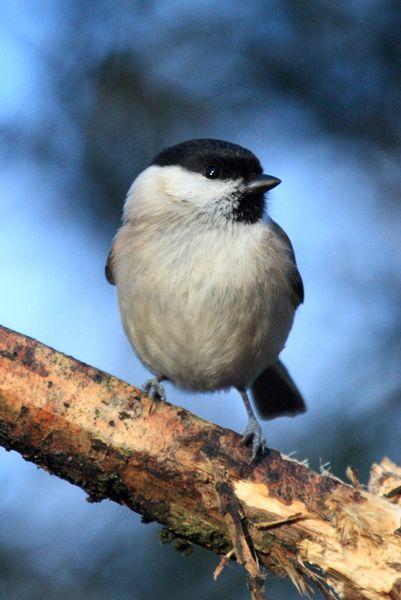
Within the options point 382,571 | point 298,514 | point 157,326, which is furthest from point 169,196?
point 382,571

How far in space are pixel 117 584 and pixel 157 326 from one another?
1.49 meters

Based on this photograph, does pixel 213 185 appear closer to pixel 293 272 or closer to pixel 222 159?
pixel 222 159

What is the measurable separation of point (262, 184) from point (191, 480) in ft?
4.79

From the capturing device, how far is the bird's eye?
11.9 ft

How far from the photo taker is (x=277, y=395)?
15.1 ft

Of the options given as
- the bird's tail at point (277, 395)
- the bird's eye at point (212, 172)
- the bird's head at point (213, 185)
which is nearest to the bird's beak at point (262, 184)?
the bird's head at point (213, 185)

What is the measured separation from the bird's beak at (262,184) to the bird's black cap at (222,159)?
1.4 inches

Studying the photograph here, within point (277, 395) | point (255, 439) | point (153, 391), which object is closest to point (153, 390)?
point (153, 391)

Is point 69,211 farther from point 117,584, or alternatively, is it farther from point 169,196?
point 117,584

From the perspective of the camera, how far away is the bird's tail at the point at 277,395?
14.8ft

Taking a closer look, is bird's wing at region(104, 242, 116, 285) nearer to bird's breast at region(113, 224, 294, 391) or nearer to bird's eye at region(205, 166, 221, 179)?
bird's breast at region(113, 224, 294, 391)

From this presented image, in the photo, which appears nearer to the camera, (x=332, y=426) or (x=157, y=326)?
(x=157, y=326)

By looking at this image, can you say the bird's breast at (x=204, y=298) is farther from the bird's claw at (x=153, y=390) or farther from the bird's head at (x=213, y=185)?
the bird's claw at (x=153, y=390)

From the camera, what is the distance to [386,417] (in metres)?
4.33
